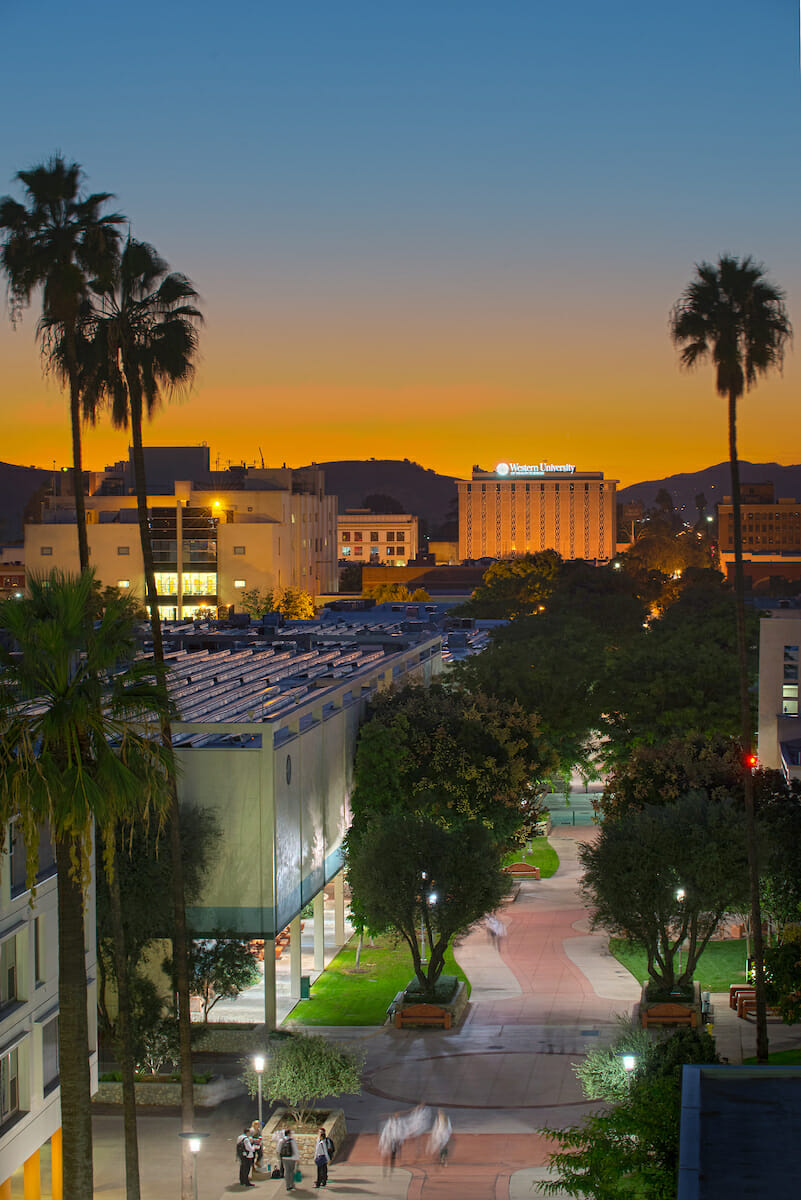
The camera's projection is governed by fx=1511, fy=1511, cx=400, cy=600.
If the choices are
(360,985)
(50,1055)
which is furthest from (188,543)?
(50,1055)

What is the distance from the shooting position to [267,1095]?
3002 centimetres

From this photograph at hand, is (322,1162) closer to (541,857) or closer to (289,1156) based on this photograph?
(289,1156)

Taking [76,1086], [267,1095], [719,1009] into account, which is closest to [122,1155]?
[267,1095]

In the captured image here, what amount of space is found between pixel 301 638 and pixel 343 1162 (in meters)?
33.9

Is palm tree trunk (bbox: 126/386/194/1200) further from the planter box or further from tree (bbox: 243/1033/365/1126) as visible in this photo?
tree (bbox: 243/1033/365/1126)

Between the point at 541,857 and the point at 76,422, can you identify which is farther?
the point at 541,857

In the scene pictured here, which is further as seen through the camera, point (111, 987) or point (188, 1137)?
point (111, 987)

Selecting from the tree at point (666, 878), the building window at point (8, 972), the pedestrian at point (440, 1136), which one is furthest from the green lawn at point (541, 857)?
the building window at point (8, 972)

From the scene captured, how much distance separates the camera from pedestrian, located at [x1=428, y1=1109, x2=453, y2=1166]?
2878cm

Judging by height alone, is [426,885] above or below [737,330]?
below

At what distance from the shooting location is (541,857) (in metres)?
59.4

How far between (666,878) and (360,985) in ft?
32.3

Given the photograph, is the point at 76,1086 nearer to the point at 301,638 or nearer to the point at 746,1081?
the point at 746,1081

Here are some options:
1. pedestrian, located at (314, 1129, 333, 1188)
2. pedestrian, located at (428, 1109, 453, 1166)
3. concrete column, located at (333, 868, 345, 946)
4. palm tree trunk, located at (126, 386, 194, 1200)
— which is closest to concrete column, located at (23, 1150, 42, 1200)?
palm tree trunk, located at (126, 386, 194, 1200)
